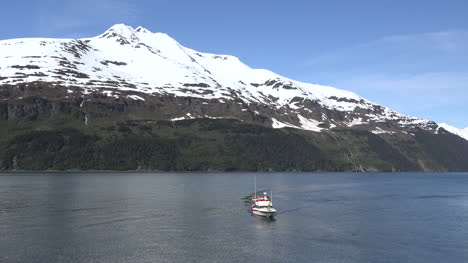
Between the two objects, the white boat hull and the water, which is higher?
the white boat hull

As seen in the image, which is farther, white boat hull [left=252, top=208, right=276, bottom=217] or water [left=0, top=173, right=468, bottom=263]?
white boat hull [left=252, top=208, right=276, bottom=217]

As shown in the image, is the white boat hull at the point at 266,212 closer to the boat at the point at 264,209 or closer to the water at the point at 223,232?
the boat at the point at 264,209

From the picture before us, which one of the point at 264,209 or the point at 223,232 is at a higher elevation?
the point at 264,209

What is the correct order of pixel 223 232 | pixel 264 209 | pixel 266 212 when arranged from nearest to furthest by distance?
pixel 223 232 < pixel 266 212 < pixel 264 209

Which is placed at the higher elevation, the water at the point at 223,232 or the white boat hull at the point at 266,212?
the white boat hull at the point at 266,212

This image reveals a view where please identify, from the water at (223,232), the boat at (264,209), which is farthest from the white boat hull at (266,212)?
the water at (223,232)

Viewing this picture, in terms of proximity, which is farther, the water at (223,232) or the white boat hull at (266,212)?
the white boat hull at (266,212)

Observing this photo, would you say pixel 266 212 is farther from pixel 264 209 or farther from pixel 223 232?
pixel 223 232

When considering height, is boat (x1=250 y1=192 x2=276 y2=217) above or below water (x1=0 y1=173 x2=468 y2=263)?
above

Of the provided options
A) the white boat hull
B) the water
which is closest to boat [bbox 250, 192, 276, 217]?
the white boat hull

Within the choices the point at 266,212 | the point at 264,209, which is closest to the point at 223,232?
the point at 266,212

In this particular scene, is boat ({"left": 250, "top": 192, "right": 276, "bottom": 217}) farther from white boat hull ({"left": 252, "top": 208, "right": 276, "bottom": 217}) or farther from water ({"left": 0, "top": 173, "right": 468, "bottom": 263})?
water ({"left": 0, "top": 173, "right": 468, "bottom": 263})

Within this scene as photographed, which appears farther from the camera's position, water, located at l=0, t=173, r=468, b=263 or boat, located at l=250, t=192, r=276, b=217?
boat, located at l=250, t=192, r=276, b=217

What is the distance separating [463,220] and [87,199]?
101 meters
